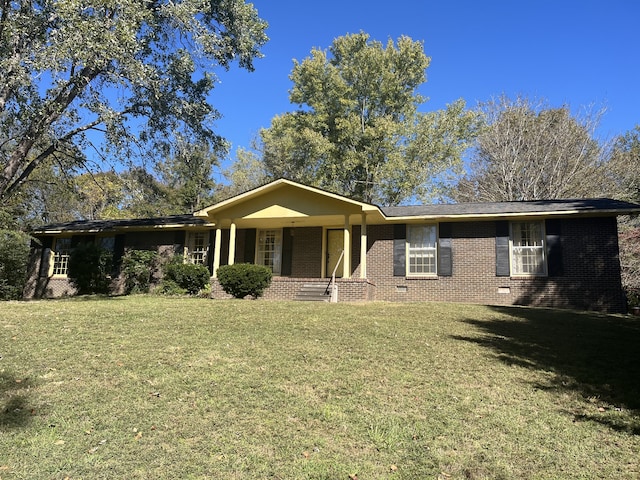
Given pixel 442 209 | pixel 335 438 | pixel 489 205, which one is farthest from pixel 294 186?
pixel 335 438

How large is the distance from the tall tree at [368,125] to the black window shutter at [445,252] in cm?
1267

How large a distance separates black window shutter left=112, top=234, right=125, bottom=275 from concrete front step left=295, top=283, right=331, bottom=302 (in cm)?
851

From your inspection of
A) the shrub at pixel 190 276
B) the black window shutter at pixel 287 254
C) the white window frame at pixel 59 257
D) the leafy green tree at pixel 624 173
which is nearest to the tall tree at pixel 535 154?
the leafy green tree at pixel 624 173

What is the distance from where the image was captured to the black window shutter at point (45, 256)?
19312mm

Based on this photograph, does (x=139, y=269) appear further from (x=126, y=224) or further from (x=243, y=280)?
(x=243, y=280)

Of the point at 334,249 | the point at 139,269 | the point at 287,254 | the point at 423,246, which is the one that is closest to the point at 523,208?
the point at 423,246

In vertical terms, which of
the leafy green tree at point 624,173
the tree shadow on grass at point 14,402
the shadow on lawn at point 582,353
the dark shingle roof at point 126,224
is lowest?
the tree shadow on grass at point 14,402

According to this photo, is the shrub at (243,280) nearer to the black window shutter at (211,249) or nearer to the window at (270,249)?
the window at (270,249)

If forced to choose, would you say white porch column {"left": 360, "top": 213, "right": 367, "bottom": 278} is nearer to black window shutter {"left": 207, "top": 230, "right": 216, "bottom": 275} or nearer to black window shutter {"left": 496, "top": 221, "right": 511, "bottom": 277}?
black window shutter {"left": 496, "top": 221, "right": 511, "bottom": 277}

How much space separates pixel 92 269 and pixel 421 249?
12.8 metres

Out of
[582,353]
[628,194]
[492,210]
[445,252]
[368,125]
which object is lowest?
[582,353]

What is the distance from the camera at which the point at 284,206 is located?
48.4ft

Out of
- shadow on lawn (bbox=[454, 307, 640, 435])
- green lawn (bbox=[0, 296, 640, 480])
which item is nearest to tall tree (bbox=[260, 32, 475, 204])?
shadow on lawn (bbox=[454, 307, 640, 435])

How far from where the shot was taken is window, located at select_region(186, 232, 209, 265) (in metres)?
17.1
